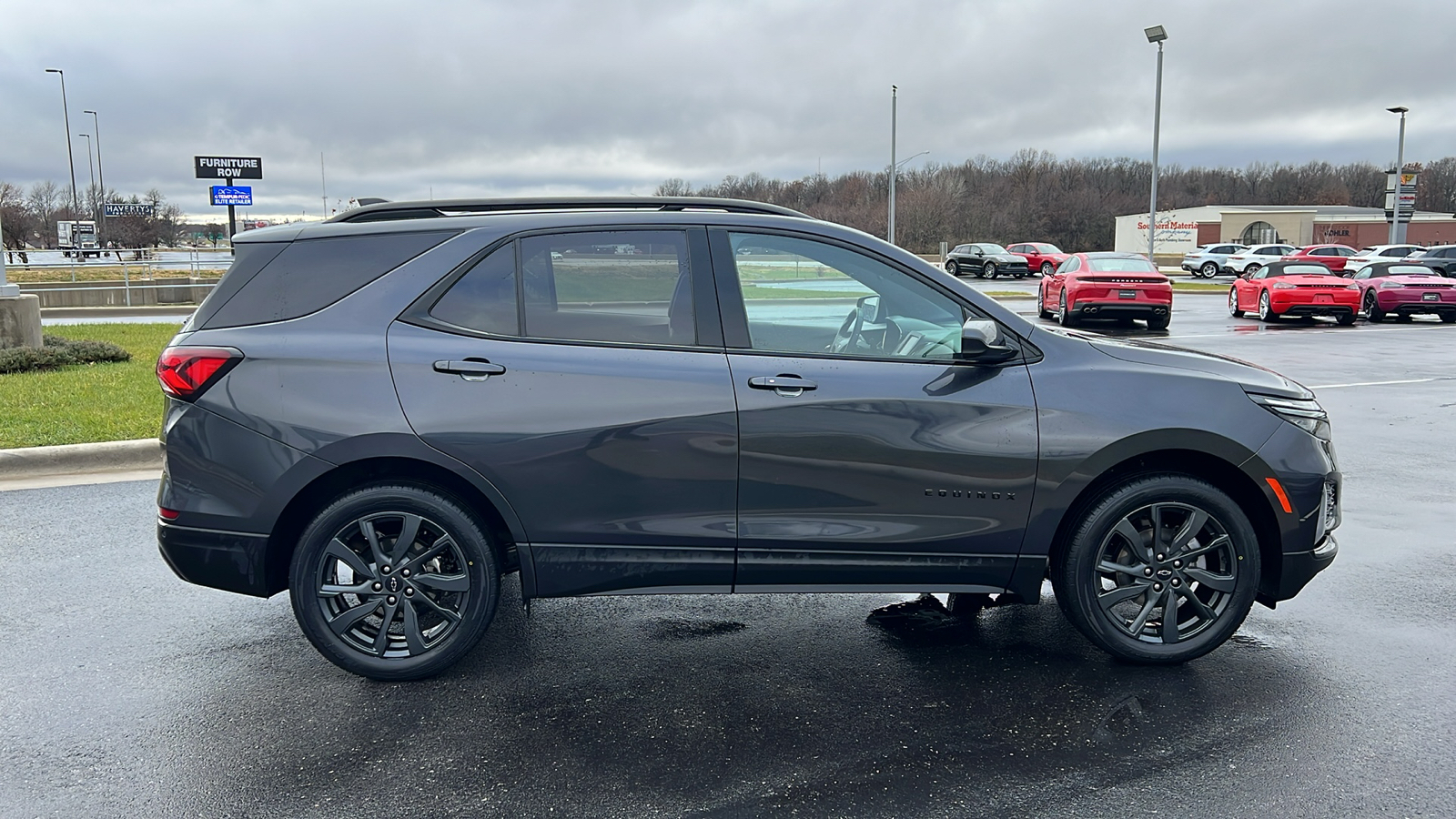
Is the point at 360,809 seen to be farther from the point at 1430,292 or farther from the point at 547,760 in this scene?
the point at 1430,292

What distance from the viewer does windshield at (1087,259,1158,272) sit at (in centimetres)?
2119

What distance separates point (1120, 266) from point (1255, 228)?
250 ft

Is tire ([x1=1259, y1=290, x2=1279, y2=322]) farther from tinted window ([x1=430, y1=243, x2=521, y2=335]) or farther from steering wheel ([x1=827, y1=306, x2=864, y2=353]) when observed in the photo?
tinted window ([x1=430, y1=243, x2=521, y2=335])

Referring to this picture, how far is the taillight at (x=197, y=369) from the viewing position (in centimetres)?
387

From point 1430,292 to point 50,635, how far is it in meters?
27.4

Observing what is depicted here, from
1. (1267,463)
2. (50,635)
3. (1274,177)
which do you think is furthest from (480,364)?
(1274,177)

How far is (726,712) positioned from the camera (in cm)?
376

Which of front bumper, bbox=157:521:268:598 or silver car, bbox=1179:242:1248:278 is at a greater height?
silver car, bbox=1179:242:1248:278

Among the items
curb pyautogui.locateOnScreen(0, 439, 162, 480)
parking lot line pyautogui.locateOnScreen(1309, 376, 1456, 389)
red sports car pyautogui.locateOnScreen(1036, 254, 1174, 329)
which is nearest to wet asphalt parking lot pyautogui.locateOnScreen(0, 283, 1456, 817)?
curb pyautogui.locateOnScreen(0, 439, 162, 480)

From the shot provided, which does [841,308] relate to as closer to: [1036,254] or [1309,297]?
[1309,297]

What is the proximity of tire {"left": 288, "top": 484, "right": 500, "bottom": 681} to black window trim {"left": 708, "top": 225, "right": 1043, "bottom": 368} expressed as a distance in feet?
4.17

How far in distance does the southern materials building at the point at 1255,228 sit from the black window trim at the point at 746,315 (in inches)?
3448

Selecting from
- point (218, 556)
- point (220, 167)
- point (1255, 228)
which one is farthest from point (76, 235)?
point (1255, 228)

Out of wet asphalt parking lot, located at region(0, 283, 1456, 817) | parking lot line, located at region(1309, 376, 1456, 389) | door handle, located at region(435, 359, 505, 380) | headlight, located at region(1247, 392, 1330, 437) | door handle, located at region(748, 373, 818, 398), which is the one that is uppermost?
door handle, located at region(435, 359, 505, 380)
